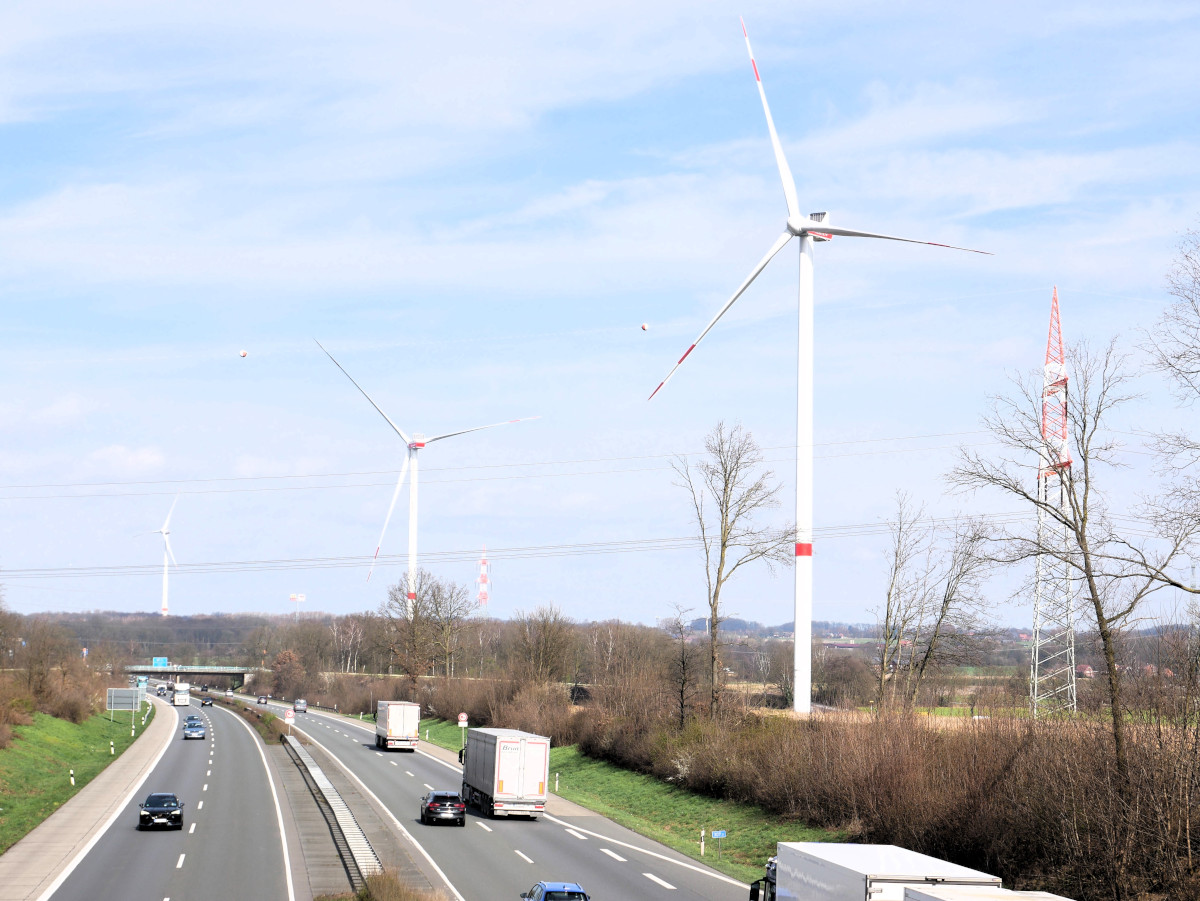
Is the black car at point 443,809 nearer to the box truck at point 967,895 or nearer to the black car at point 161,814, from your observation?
the black car at point 161,814

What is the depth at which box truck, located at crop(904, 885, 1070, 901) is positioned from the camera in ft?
59.1

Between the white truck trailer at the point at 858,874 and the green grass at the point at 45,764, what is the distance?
35644 millimetres

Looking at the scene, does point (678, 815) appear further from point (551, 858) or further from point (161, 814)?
point (161, 814)

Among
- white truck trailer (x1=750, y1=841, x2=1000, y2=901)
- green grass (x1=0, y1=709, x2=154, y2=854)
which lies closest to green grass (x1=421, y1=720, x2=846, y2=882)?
white truck trailer (x1=750, y1=841, x2=1000, y2=901)

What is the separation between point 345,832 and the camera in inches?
1604

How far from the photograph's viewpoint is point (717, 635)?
235 ft

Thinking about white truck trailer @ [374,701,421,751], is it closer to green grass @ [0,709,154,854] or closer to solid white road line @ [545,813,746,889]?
green grass @ [0,709,154,854]

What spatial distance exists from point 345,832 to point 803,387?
28.7m

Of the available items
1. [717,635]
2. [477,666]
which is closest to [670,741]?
[717,635]

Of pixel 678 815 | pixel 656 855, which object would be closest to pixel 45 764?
pixel 678 815

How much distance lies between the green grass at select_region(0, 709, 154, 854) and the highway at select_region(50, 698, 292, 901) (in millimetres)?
4170

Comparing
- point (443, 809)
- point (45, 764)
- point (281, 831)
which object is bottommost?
point (45, 764)

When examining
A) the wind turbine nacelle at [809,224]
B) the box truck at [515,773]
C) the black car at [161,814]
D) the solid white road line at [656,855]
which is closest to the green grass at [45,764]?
the black car at [161,814]

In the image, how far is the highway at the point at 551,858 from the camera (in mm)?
34969
